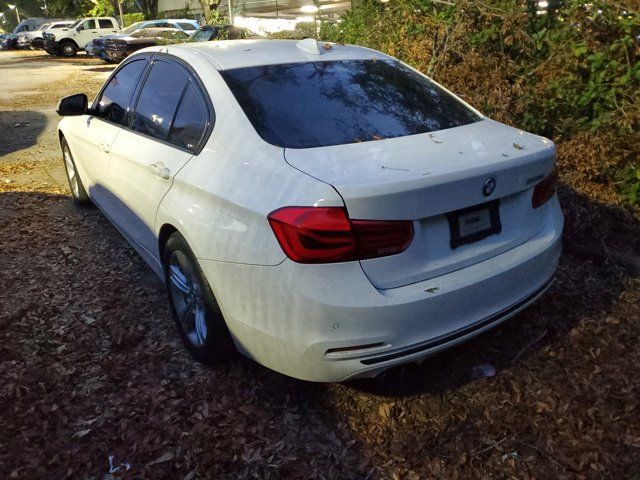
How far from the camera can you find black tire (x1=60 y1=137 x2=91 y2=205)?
17.9ft

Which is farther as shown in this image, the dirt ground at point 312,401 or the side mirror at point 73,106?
the side mirror at point 73,106

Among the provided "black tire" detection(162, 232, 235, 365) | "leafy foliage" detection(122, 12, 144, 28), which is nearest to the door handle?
"black tire" detection(162, 232, 235, 365)

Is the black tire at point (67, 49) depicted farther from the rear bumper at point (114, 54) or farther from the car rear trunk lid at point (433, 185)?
the car rear trunk lid at point (433, 185)

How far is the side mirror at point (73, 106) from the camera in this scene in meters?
4.56

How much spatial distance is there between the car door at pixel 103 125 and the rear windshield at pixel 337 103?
1.31m

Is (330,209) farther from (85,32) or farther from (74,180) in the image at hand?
(85,32)

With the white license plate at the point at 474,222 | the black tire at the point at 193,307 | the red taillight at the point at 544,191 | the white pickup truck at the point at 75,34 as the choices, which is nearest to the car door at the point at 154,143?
the black tire at the point at 193,307

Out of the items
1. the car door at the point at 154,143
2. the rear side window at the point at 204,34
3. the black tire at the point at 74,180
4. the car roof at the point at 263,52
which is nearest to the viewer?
the car door at the point at 154,143

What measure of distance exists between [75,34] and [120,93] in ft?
104

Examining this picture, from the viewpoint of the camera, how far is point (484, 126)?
3068mm

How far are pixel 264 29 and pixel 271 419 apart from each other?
1627 cm

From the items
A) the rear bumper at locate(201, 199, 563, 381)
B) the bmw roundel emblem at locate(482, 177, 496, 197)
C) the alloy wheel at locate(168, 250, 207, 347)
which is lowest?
the alloy wheel at locate(168, 250, 207, 347)

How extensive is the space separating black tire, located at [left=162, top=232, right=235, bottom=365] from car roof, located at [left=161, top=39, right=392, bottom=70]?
3.38ft

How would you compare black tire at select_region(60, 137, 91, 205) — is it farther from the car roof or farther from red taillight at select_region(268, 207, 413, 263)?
red taillight at select_region(268, 207, 413, 263)
